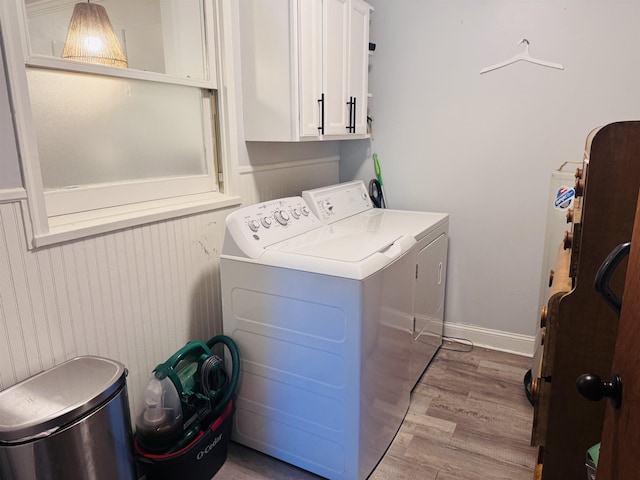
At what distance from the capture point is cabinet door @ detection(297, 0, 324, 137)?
2.01 meters

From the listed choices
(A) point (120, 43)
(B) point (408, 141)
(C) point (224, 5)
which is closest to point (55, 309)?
(A) point (120, 43)

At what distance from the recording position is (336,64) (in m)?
2.26

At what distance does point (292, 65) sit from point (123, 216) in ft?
3.28

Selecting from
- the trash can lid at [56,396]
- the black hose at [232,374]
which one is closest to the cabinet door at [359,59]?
the black hose at [232,374]

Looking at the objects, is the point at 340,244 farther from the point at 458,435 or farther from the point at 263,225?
the point at 458,435

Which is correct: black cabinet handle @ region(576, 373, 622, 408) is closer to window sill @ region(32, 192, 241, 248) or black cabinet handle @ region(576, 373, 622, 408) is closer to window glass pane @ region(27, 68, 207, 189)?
window sill @ region(32, 192, 241, 248)

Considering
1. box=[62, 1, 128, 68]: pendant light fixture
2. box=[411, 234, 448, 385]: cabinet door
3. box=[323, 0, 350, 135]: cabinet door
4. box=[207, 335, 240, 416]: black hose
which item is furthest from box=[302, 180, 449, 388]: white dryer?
box=[62, 1, 128, 68]: pendant light fixture

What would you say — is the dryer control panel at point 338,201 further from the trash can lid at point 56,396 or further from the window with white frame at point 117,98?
the trash can lid at point 56,396

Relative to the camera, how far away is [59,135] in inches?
60.2

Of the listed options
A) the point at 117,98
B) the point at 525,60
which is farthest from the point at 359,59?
the point at 117,98

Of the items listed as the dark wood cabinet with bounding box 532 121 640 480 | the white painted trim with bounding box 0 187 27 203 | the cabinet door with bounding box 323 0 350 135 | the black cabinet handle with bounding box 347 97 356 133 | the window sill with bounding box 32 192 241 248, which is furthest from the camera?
the black cabinet handle with bounding box 347 97 356 133

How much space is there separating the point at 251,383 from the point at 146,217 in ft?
2.61

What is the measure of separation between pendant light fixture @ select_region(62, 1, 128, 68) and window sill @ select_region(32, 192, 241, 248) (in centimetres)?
54

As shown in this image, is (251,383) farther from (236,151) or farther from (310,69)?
(310,69)
